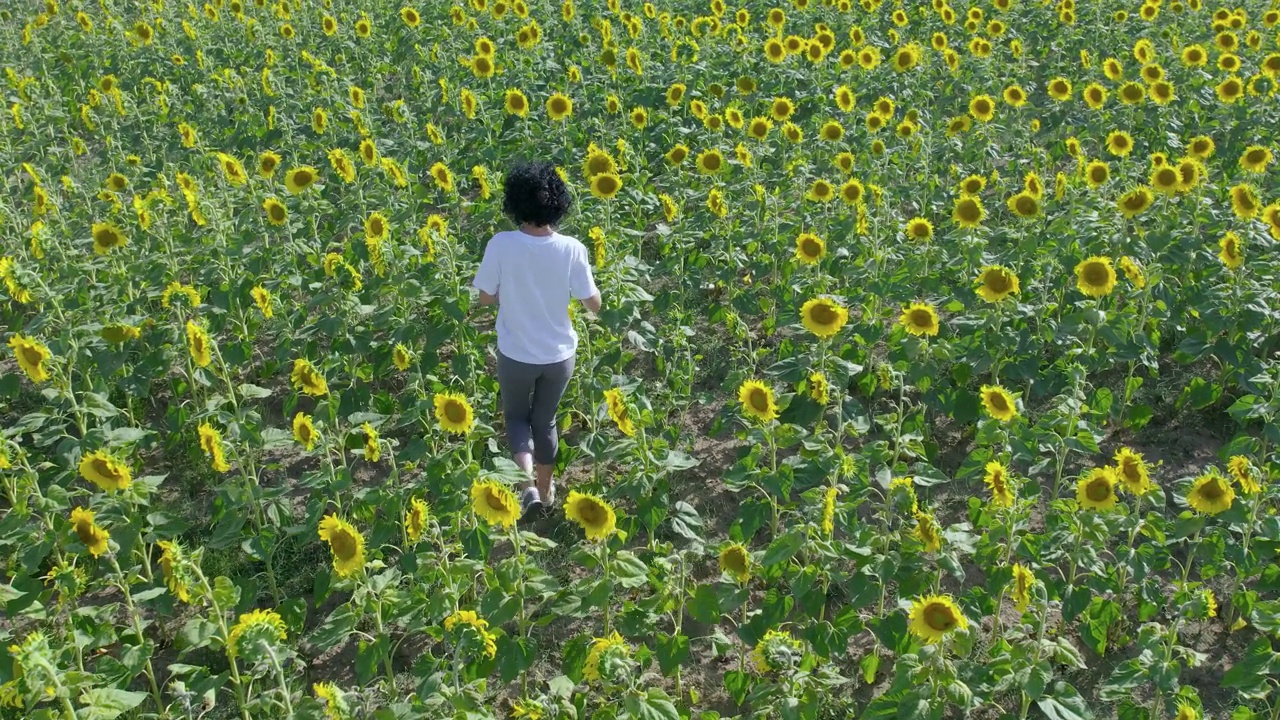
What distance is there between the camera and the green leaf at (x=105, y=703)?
330 cm

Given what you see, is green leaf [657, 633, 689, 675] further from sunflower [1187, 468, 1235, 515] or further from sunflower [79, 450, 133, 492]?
sunflower [79, 450, 133, 492]

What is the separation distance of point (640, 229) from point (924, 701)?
3.81m

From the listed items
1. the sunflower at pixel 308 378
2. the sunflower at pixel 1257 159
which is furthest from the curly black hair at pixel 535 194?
the sunflower at pixel 1257 159

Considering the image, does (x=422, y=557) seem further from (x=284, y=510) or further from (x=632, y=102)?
(x=632, y=102)

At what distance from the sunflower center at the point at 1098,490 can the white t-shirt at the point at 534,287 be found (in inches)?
79.5

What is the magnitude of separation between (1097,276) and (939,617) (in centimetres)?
236

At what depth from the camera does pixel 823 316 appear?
4.67 m

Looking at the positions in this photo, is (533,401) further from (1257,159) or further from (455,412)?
(1257,159)

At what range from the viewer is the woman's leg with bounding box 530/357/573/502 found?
4547 millimetres

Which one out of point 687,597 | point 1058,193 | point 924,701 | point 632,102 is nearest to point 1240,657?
point 924,701

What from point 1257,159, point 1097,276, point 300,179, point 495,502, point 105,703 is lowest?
point 105,703

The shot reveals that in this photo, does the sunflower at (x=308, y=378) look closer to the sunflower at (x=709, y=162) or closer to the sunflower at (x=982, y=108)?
the sunflower at (x=709, y=162)

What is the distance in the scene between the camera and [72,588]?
3738mm

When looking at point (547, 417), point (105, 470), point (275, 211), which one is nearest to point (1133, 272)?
point (547, 417)
